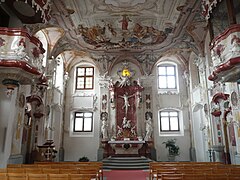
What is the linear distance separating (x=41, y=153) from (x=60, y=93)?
618 centimetres

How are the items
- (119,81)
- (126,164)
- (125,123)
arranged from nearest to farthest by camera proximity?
1. (126,164)
2. (125,123)
3. (119,81)

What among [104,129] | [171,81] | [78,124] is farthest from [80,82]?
[171,81]

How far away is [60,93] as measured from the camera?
1698 cm

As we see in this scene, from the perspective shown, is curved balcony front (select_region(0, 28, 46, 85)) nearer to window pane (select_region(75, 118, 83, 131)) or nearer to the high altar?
the high altar

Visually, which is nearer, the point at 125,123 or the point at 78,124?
the point at 125,123

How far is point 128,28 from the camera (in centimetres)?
1445

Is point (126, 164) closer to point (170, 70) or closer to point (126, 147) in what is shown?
point (126, 147)

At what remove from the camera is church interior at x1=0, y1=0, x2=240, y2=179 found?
879 cm

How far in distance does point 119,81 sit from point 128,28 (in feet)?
16.0

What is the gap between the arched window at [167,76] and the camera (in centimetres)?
1834

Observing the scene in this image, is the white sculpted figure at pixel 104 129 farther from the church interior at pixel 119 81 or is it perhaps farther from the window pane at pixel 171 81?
the window pane at pixel 171 81

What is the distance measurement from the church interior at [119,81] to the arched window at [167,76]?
8 cm

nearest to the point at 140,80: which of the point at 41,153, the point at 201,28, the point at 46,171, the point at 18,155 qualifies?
the point at 201,28

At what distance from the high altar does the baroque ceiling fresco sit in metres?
1.79
